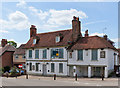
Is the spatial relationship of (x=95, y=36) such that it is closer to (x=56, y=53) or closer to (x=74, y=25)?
(x=74, y=25)

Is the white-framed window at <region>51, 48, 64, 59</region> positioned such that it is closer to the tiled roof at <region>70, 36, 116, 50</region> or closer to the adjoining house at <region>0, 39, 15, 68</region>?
the tiled roof at <region>70, 36, 116, 50</region>

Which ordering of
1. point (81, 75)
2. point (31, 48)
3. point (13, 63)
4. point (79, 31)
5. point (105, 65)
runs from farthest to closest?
point (13, 63)
point (31, 48)
point (79, 31)
point (81, 75)
point (105, 65)

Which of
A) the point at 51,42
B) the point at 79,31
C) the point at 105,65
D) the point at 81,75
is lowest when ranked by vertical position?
the point at 81,75

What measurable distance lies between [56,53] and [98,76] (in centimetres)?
844

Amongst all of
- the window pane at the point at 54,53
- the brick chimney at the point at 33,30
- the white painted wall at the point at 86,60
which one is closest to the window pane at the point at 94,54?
the white painted wall at the point at 86,60

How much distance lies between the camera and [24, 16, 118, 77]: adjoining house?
909 inches

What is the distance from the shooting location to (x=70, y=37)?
88.7ft

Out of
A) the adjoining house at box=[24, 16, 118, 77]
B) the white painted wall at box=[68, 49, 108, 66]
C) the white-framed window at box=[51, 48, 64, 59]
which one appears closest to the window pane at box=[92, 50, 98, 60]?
the adjoining house at box=[24, 16, 118, 77]

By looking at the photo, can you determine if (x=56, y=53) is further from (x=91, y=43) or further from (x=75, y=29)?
(x=91, y=43)

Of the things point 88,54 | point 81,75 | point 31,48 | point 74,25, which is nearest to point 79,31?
point 74,25

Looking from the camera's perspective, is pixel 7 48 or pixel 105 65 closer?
pixel 105 65

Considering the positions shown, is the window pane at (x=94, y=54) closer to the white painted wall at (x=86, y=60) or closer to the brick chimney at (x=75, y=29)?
the white painted wall at (x=86, y=60)

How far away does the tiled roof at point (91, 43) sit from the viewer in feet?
76.2

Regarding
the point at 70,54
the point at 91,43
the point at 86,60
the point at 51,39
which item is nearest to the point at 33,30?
the point at 51,39
